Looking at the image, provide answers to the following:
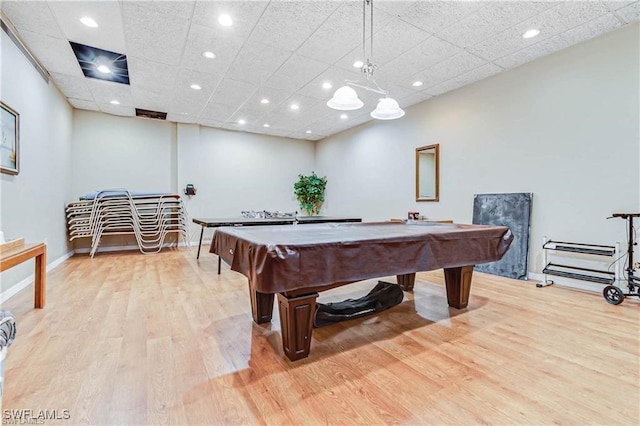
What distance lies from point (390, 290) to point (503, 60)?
329 cm

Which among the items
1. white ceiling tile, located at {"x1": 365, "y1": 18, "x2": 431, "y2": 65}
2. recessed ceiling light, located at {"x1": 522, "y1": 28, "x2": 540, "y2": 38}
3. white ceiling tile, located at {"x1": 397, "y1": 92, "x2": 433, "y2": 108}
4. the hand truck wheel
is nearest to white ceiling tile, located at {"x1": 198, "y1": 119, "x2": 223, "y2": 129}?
white ceiling tile, located at {"x1": 397, "y1": 92, "x2": 433, "y2": 108}

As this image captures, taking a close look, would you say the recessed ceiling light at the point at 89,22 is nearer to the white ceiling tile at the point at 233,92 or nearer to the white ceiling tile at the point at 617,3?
the white ceiling tile at the point at 233,92

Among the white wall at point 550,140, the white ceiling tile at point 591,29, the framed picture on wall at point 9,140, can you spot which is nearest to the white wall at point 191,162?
the framed picture on wall at point 9,140

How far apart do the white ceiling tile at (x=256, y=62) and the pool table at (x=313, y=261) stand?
2.34m

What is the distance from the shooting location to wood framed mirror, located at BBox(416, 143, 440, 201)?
4973 mm

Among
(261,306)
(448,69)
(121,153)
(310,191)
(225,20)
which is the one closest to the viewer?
(261,306)

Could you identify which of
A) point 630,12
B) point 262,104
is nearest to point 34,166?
point 262,104

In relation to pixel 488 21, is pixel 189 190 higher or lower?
lower

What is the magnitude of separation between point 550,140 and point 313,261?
3.70 m

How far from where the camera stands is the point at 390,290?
284cm

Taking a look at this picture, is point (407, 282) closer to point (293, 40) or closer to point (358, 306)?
point (358, 306)

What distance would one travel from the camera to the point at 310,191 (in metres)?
7.98

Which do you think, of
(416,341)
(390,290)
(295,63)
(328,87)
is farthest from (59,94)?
(416,341)

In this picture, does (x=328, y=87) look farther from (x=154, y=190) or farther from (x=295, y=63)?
(x=154, y=190)
